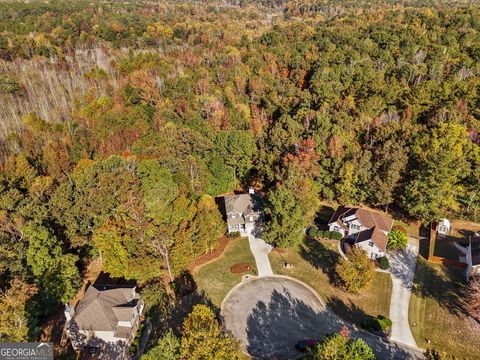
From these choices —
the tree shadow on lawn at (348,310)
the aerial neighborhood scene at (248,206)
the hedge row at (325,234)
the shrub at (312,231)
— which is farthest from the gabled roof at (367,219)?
the tree shadow on lawn at (348,310)

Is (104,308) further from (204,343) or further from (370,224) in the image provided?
(370,224)

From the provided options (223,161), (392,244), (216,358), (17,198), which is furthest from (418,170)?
(17,198)

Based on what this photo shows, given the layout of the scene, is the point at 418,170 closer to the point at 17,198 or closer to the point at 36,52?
the point at 17,198

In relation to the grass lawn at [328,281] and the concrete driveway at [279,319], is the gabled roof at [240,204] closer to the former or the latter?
the grass lawn at [328,281]

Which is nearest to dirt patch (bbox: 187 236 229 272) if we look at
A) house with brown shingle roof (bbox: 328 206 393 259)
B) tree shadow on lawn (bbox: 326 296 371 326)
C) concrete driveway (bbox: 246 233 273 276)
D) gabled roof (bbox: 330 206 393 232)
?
concrete driveway (bbox: 246 233 273 276)

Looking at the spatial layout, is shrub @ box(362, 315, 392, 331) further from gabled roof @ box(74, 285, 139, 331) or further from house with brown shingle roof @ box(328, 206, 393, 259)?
gabled roof @ box(74, 285, 139, 331)
